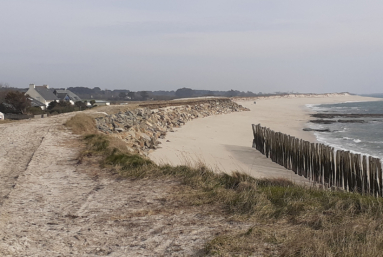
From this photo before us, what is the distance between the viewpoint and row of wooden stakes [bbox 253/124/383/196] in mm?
9484

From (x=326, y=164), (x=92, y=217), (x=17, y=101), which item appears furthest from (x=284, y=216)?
(x=17, y=101)

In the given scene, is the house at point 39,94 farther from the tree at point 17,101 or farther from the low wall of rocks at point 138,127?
the low wall of rocks at point 138,127

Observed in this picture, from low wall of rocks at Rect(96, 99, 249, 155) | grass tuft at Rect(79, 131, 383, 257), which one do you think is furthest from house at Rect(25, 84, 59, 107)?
grass tuft at Rect(79, 131, 383, 257)

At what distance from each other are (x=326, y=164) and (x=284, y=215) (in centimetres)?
735

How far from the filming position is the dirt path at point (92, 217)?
14.1ft

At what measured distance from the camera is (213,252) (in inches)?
155

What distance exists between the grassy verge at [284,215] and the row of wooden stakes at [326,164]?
3.26 m

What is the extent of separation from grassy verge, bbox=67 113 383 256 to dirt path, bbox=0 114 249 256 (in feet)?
1.19

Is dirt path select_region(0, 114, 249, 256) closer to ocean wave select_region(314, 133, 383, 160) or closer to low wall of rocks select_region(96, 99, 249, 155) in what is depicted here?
low wall of rocks select_region(96, 99, 249, 155)

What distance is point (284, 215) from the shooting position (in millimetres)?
5133

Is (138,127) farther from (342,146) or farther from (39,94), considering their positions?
(39,94)

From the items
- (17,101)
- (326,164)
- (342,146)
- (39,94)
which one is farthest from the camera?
(39,94)

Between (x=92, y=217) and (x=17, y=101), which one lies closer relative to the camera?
(x=92, y=217)

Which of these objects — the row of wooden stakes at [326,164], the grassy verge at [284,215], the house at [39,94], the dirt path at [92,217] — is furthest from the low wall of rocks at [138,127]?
the house at [39,94]
